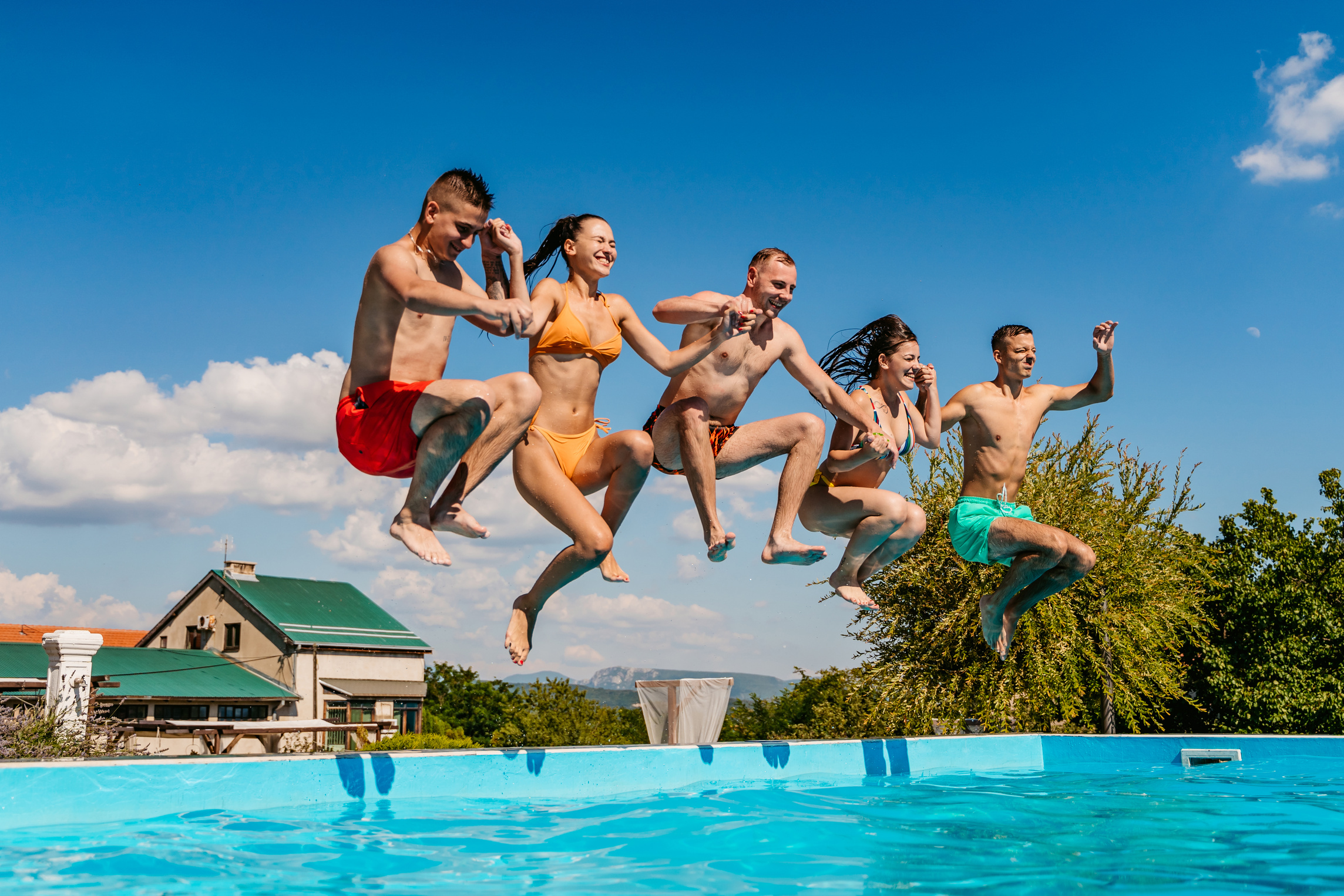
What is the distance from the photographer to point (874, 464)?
7410 millimetres

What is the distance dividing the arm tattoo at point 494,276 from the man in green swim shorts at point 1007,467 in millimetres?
3664

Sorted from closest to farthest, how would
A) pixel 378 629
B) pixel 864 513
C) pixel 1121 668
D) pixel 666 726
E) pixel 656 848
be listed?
pixel 656 848 < pixel 864 513 < pixel 666 726 < pixel 1121 668 < pixel 378 629

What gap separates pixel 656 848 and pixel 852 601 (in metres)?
3.22

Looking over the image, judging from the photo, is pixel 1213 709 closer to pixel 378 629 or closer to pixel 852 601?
pixel 852 601

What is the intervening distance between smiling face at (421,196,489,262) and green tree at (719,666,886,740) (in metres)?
12.1

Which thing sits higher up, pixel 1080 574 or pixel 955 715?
pixel 1080 574

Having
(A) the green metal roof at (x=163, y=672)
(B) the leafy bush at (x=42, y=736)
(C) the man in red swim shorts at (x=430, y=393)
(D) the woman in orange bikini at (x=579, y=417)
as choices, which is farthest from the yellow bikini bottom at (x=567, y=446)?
(A) the green metal roof at (x=163, y=672)

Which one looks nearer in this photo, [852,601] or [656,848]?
[656,848]

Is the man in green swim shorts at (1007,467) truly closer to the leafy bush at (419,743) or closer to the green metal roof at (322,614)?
the leafy bush at (419,743)

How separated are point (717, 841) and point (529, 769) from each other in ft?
7.06

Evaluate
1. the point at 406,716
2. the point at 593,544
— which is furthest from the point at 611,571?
the point at 406,716

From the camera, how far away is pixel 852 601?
7.33 metres

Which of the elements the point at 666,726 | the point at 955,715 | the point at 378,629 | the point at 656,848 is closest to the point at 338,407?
the point at 656,848

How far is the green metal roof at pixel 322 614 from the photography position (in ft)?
124
